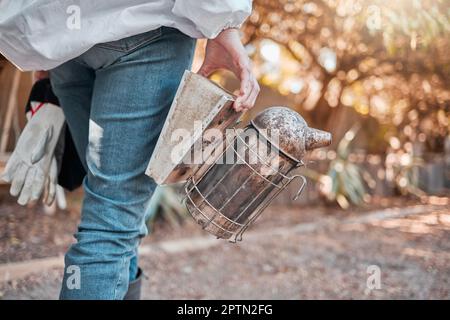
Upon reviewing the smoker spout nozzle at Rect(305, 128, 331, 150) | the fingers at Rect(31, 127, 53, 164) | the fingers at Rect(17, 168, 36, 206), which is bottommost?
the fingers at Rect(17, 168, 36, 206)

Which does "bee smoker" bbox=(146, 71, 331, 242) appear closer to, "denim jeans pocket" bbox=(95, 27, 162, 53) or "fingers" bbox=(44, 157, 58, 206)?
"denim jeans pocket" bbox=(95, 27, 162, 53)

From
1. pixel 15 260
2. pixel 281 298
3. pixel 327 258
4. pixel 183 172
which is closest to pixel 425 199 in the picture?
pixel 327 258

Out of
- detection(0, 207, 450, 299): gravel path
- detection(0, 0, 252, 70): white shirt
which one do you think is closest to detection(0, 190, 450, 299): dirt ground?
detection(0, 207, 450, 299): gravel path

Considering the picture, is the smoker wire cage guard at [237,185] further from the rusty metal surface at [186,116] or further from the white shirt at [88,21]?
the white shirt at [88,21]

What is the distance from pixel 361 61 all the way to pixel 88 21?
4994mm

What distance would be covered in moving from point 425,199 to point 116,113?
20.9ft

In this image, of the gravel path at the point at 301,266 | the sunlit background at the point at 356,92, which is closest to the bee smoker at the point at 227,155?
the gravel path at the point at 301,266

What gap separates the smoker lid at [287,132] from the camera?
1.36 metres

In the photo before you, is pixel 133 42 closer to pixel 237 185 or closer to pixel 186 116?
pixel 186 116

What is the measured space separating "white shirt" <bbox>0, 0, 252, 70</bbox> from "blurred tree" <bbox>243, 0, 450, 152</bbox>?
959 millimetres

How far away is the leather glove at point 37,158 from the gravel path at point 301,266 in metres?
0.80

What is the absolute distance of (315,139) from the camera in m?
1.43

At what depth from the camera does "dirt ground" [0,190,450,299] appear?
8.43ft
